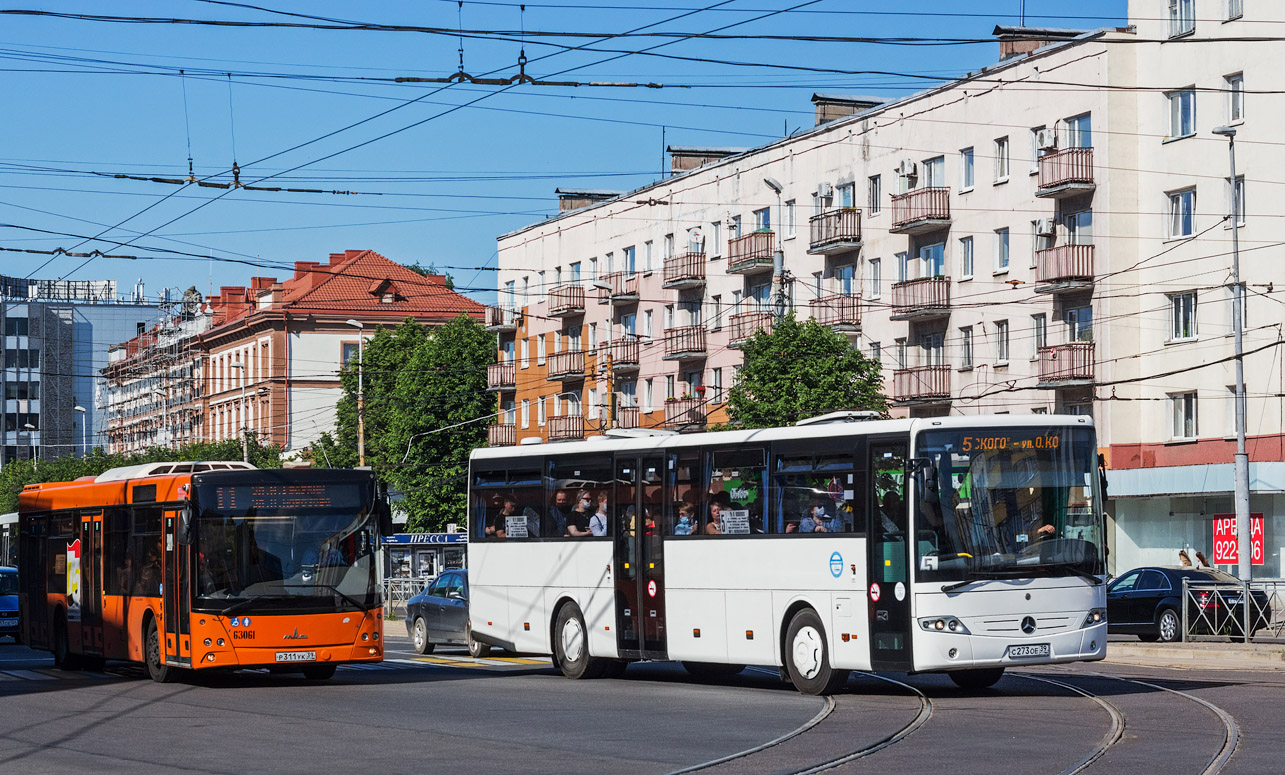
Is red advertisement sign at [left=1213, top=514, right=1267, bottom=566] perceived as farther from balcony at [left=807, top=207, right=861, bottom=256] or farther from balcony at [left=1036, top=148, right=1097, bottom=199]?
balcony at [left=807, top=207, right=861, bottom=256]

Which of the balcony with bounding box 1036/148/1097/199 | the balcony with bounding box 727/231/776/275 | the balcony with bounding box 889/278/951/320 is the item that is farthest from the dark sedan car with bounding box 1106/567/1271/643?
the balcony with bounding box 727/231/776/275

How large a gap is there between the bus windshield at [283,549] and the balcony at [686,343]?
4496 centimetres

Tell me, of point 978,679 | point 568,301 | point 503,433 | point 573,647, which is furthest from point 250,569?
A: point 503,433

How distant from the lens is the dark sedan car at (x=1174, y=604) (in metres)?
27.2

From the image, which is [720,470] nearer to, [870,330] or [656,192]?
[870,330]

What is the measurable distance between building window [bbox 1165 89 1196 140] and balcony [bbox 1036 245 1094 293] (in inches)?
142

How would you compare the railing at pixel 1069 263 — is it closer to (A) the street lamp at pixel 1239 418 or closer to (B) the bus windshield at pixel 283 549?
(A) the street lamp at pixel 1239 418

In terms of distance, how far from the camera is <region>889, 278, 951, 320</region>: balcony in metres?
54.9

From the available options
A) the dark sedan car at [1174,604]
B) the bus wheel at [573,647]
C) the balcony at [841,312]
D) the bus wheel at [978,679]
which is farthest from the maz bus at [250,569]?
the balcony at [841,312]

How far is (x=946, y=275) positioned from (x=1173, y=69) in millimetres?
9879

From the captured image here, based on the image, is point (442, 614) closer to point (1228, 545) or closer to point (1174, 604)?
point (1174, 604)

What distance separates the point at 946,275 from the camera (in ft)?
183

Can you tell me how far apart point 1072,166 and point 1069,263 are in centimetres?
251

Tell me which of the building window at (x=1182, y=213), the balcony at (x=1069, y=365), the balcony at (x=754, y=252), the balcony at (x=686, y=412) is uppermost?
the balcony at (x=754, y=252)
